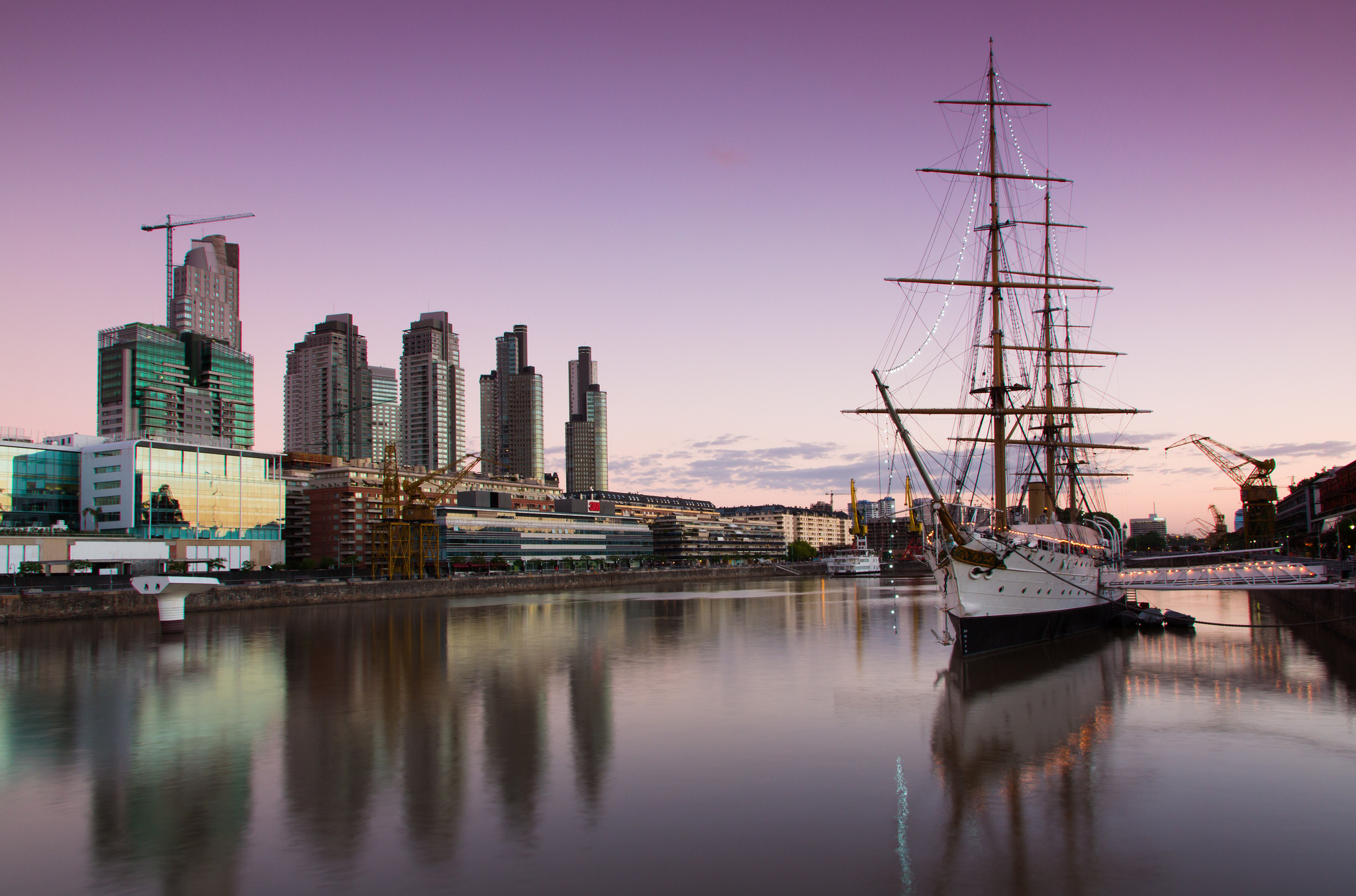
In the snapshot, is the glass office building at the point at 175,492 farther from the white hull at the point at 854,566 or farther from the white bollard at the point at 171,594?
the white hull at the point at 854,566

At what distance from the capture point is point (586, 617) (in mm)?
66625

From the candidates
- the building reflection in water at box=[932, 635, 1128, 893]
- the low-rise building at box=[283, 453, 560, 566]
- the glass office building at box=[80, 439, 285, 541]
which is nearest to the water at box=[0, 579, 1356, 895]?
the building reflection in water at box=[932, 635, 1128, 893]

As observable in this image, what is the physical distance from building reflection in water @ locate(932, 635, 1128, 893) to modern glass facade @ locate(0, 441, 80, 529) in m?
114

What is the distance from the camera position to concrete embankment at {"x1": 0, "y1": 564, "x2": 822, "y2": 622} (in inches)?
2425

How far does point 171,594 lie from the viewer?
174 feet

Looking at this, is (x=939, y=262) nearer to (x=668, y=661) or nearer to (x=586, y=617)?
(x=668, y=661)

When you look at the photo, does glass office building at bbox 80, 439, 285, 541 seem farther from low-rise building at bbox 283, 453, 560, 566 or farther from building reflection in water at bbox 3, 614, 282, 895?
building reflection in water at bbox 3, 614, 282, 895

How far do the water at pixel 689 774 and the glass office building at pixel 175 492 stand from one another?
268ft

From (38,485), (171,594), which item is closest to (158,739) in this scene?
(171,594)

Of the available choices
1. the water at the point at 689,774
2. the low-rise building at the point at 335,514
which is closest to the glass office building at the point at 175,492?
the low-rise building at the point at 335,514

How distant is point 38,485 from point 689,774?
396 ft

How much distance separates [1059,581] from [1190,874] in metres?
30.0

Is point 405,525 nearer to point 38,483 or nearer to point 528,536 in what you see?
point 38,483

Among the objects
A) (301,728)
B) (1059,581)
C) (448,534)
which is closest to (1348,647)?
(1059,581)
